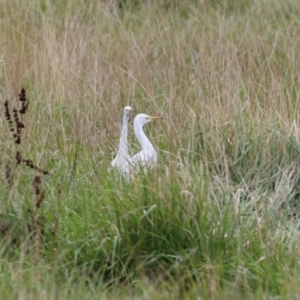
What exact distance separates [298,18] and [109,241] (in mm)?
4477

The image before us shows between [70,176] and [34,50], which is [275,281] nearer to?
[70,176]

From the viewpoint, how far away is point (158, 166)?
4367 mm

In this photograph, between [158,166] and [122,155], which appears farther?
[122,155]

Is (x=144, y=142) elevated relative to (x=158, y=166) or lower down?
lower down

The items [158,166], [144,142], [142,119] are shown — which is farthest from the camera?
[142,119]

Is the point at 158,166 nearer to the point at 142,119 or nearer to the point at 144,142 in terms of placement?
the point at 144,142

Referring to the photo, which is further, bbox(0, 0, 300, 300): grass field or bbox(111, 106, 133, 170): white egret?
bbox(111, 106, 133, 170): white egret

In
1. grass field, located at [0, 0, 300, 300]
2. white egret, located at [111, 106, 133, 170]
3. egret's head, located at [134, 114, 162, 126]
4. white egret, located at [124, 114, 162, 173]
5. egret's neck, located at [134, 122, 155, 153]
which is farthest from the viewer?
egret's head, located at [134, 114, 162, 126]

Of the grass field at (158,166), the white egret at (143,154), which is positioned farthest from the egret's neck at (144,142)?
the grass field at (158,166)

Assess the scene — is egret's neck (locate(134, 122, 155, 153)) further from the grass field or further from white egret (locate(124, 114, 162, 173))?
the grass field

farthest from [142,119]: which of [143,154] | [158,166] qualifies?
[158,166]

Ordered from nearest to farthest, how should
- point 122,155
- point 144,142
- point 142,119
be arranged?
point 122,155, point 144,142, point 142,119

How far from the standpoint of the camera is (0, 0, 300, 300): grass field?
3852 millimetres

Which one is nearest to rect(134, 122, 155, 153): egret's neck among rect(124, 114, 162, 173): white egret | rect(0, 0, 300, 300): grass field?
rect(124, 114, 162, 173): white egret
